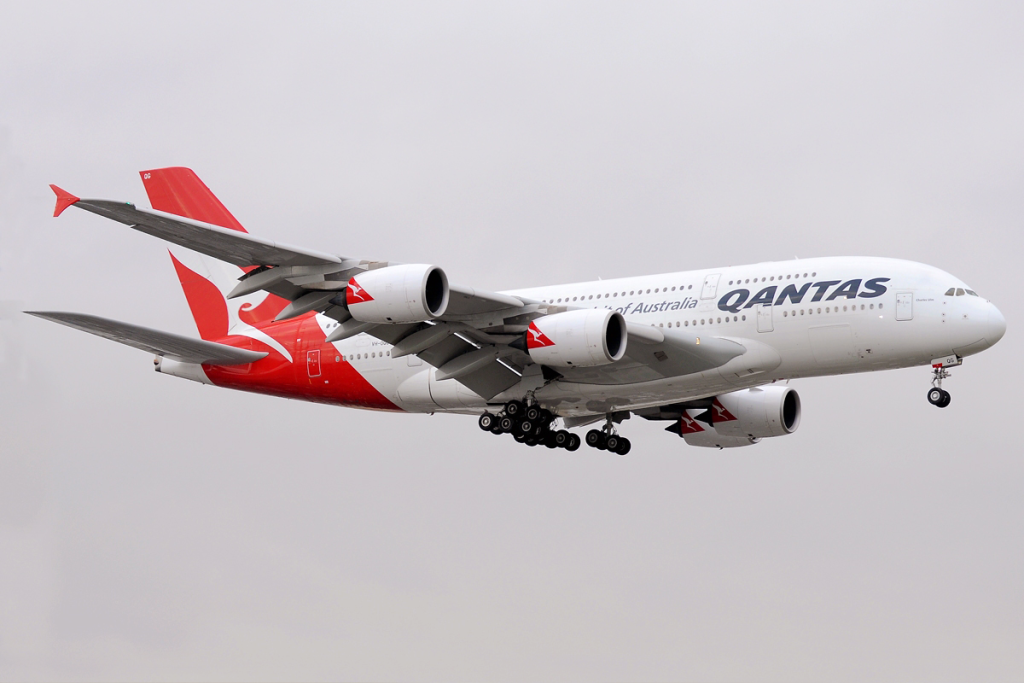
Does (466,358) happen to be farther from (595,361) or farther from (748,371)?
(748,371)

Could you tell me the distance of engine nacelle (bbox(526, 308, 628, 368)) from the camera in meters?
29.5

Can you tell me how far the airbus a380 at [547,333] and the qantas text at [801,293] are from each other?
0.03 meters

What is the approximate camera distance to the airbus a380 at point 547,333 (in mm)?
28719

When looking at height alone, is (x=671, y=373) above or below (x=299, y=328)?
below

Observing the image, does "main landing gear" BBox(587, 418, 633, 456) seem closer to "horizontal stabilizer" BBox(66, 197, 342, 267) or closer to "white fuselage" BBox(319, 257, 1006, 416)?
"white fuselage" BBox(319, 257, 1006, 416)

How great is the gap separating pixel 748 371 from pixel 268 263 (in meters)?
11.7

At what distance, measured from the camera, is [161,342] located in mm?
34406

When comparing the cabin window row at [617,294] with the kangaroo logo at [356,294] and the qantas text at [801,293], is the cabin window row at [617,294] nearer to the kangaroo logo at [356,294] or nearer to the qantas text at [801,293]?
the qantas text at [801,293]

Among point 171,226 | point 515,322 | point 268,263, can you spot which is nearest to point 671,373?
point 515,322

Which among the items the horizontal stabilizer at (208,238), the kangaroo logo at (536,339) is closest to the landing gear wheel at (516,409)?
the kangaroo logo at (536,339)

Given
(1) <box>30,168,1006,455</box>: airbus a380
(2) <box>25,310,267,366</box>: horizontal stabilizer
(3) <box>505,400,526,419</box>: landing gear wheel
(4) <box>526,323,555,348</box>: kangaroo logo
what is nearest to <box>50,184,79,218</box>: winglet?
(1) <box>30,168,1006,455</box>: airbus a380

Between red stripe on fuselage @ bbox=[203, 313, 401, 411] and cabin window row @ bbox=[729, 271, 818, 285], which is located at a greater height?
cabin window row @ bbox=[729, 271, 818, 285]

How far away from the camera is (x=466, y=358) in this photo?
3256 cm

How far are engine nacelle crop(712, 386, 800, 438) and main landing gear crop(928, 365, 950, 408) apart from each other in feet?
22.7
